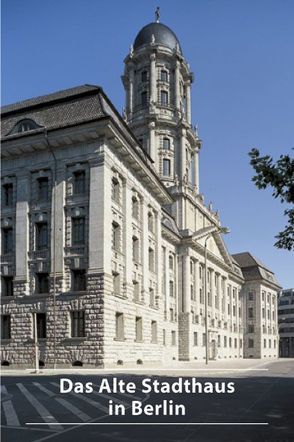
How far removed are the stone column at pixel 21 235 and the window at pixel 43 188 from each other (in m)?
0.85

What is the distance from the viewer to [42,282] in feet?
124

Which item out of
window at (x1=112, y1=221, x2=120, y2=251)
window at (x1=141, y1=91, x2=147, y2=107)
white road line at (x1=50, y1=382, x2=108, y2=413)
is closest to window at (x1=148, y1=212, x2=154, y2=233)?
window at (x1=112, y1=221, x2=120, y2=251)

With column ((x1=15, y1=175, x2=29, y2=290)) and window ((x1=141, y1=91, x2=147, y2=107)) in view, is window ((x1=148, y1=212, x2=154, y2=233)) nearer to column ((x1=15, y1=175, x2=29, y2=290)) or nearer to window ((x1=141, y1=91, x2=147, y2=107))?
column ((x1=15, y1=175, x2=29, y2=290))

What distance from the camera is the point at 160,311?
48.8 m

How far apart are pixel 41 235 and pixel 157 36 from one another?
5046cm

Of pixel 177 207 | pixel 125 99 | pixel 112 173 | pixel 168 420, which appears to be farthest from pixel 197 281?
pixel 168 420

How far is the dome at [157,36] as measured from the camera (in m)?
79.3

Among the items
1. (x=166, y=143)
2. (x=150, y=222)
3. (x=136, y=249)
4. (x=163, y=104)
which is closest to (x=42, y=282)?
(x=136, y=249)

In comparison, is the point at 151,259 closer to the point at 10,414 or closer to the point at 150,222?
the point at 150,222

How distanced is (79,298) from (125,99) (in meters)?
49.7

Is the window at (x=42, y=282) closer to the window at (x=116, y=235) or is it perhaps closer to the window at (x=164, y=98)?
the window at (x=116, y=235)

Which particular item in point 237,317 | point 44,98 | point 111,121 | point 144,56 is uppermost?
point 144,56

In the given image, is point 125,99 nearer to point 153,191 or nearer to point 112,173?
point 153,191

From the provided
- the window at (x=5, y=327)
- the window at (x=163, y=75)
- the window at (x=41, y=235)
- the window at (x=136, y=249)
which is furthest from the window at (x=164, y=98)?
the window at (x=5, y=327)
